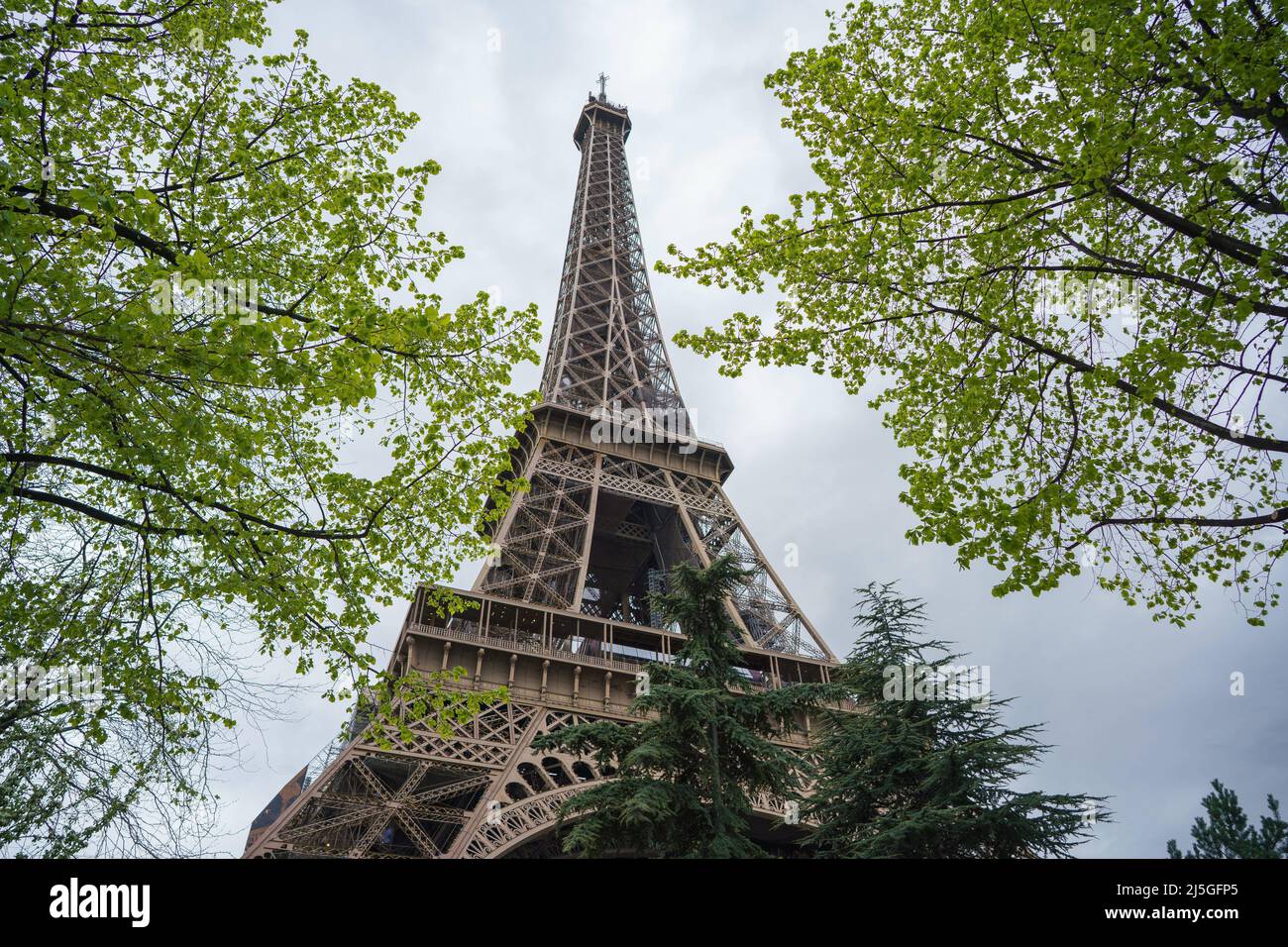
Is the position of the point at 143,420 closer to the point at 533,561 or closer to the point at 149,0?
the point at 149,0

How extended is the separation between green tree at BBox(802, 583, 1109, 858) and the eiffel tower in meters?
2.32

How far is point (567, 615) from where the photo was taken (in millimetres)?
25125

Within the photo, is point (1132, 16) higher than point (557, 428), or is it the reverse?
point (557, 428)

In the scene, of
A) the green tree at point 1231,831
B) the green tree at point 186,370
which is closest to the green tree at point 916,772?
the green tree at point 186,370

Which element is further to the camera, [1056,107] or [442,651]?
[442,651]

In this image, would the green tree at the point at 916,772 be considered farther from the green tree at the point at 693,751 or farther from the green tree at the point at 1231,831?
the green tree at the point at 1231,831

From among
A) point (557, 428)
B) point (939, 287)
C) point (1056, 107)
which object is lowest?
point (939, 287)

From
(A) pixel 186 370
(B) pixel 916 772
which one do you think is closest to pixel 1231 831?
(B) pixel 916 772

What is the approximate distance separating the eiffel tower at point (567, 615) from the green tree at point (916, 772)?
2.32 meters

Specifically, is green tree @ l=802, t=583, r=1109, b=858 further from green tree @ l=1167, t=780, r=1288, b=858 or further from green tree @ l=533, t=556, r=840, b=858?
green tree @ l=1167, t=780, r=1288, b=858

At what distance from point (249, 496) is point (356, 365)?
9.17 ft

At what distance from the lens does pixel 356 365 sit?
24.6 ft

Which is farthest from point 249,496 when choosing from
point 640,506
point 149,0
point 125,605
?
point 640,506

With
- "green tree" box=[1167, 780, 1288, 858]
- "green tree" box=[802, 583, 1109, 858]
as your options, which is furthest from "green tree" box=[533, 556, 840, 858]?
"green tree" box=[1167, 780, 1288, 858]
